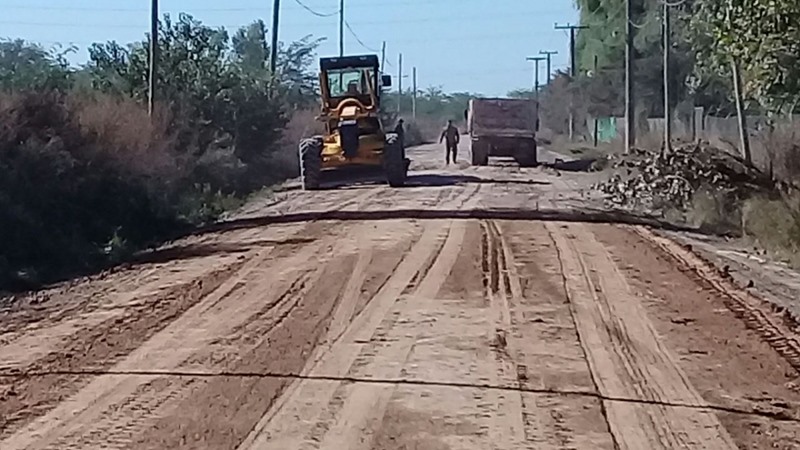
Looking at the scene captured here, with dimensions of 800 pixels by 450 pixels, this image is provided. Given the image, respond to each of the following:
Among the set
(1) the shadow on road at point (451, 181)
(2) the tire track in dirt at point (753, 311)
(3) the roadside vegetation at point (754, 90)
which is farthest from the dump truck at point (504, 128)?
(2) the tire track in dirt at point (753, 311)

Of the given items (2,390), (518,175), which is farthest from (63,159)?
(518,175)

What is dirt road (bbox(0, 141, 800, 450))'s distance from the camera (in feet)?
30.9

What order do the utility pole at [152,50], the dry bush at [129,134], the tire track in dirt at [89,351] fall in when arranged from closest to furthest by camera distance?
the tire track in dirt at [89,351] < the dry bush at [129,134] < the utility pole at [152,50]

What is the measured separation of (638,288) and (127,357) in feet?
22.7

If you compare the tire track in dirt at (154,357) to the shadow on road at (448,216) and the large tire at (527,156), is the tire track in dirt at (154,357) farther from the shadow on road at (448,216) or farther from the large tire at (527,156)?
the large tire at (527,156)

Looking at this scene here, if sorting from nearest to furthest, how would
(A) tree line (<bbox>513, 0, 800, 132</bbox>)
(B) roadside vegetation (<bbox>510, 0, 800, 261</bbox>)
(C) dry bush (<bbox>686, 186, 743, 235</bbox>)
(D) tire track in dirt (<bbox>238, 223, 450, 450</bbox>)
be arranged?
(D) tire track in dirt (<bbox>238, 223, 450, 450</bbox>) < (B) roadside vegetation (<bbox>510, 0, 800, 261</bbox>) < (A) tree line (<bbox>513, 0, 800, 132</bbox>) < (C) dry bush (<bbox>686, 186, 743, 235</bbox>)

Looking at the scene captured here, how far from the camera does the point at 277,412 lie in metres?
9.85

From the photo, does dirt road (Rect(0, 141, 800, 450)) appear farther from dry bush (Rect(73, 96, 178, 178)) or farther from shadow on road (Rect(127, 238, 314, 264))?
dry bush (Rect(73, 96, 178, 178))

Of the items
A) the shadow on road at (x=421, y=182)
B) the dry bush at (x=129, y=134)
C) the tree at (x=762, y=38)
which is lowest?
the shadow on road at (x=421, y=182)

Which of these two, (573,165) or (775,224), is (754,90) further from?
(573,165)

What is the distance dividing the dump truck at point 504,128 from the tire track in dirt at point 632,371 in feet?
112

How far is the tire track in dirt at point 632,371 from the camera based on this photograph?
9336 millimetres

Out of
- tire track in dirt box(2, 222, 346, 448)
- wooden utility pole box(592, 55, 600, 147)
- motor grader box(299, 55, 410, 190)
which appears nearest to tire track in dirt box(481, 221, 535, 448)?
tire track in dirt box(2, 222, 346, 448)

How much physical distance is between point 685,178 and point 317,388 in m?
21.4
